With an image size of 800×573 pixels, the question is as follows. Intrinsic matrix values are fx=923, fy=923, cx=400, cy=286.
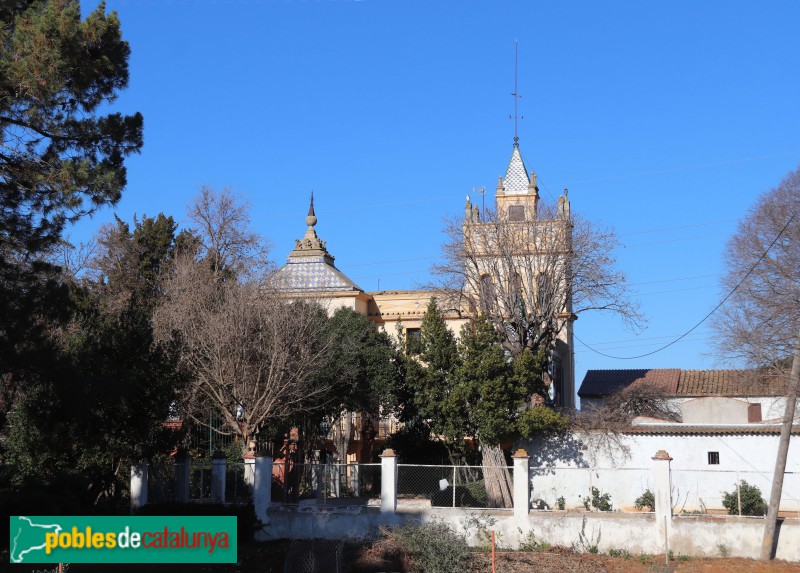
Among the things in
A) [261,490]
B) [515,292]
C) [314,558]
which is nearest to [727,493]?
[515,292]

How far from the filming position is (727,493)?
85.7ft

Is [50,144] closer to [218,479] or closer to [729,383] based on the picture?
[218,479]

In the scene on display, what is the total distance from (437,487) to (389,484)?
8.70 feet

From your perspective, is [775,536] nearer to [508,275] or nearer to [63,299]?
[508,275]

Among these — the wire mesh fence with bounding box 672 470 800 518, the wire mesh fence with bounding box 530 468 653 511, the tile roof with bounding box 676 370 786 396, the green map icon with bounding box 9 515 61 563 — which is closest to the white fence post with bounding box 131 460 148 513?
the green map icon with bounding box 9 515 61 563

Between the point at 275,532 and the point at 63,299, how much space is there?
8.54m

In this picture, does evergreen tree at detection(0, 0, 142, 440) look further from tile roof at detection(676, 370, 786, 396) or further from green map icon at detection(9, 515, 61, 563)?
tile roof at detection(676, 370, 786, 396)

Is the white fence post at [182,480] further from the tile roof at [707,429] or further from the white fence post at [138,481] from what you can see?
the tile roof at [707,429]

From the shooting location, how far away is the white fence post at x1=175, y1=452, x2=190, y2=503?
80.1 ft

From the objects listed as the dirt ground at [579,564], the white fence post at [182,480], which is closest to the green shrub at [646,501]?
the dirt ground at [579,564]

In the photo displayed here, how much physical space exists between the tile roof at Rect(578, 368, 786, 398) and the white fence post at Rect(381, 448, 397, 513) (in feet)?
51.4

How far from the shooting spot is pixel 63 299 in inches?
723

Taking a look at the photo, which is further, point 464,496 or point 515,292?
point 515,292

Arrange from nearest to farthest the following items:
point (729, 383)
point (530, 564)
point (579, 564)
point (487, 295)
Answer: point (530, 564) → point (579, 564) → point (487, 295) → point (729, 383)
